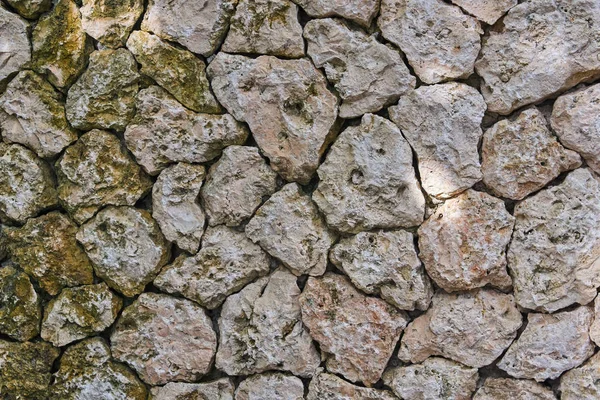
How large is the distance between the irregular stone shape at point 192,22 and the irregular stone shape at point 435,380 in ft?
3.96

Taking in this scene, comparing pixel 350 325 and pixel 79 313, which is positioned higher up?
pixel 350 325

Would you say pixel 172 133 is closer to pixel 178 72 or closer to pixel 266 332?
pixel 178 72

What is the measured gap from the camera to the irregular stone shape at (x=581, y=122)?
1684 millimetres

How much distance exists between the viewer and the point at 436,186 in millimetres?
1826

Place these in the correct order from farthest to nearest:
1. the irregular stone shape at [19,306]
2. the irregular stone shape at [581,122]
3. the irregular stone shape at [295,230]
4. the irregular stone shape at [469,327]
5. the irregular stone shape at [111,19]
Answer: the irregular stone shape at [19,306], the irregular stone shape at [111,19], the irregular stone shape at [295,230], the irregular stone shape at [469,327], the irregular stone shape at [581,122]

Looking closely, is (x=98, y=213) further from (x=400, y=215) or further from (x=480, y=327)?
(x=480, y=327)

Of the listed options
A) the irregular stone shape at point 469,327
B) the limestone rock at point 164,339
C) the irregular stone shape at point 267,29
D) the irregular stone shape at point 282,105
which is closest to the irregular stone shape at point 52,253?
the limestone rock at point 164,339

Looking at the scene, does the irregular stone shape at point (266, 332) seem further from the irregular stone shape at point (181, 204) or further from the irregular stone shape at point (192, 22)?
the irregular stone shape at point (192, 22)

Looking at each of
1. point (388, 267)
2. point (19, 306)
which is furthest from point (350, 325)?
point (19, 306)

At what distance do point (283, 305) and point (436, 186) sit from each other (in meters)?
0.62

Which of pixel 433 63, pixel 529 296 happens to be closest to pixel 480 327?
pixel 529 296

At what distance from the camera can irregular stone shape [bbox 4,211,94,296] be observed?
2.10 m

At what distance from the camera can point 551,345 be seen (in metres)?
1.75

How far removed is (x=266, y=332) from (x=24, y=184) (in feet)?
3.28
